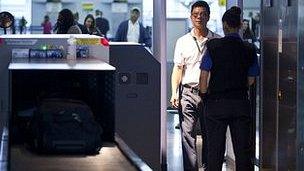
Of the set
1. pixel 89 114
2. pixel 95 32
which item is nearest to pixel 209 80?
pixel 89 114

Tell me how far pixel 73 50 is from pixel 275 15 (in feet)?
7.66

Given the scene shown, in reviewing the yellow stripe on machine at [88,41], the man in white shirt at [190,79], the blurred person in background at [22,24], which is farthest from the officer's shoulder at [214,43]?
the blurred person in background at [22,24]

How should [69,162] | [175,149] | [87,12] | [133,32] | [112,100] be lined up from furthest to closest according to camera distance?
[87,12] → [133,32] → [175,149] → [112,100] → [69,162]

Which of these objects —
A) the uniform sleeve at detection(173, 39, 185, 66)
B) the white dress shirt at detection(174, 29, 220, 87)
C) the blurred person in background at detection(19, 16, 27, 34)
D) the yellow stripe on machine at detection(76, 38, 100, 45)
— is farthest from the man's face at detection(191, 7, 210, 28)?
the blurred person in background at detection(19, 16, 27, 34)

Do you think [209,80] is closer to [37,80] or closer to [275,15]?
[275,15]

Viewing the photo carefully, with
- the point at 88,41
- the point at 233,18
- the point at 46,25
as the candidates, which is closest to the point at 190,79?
the point at 233,18

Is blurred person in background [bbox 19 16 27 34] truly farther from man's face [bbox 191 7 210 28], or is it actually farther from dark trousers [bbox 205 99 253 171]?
dark trousers [bbox 205 99 253 171]

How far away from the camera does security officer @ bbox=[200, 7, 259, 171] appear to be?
7.07 meters

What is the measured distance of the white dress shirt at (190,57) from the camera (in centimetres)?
768

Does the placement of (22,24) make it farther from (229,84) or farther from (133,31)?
(229,84)

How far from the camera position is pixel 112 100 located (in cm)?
601

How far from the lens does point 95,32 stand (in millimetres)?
13359

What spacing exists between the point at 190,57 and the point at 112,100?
1.87 metres

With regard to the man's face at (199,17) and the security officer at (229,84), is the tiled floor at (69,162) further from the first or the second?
the man's face at (199,17)
